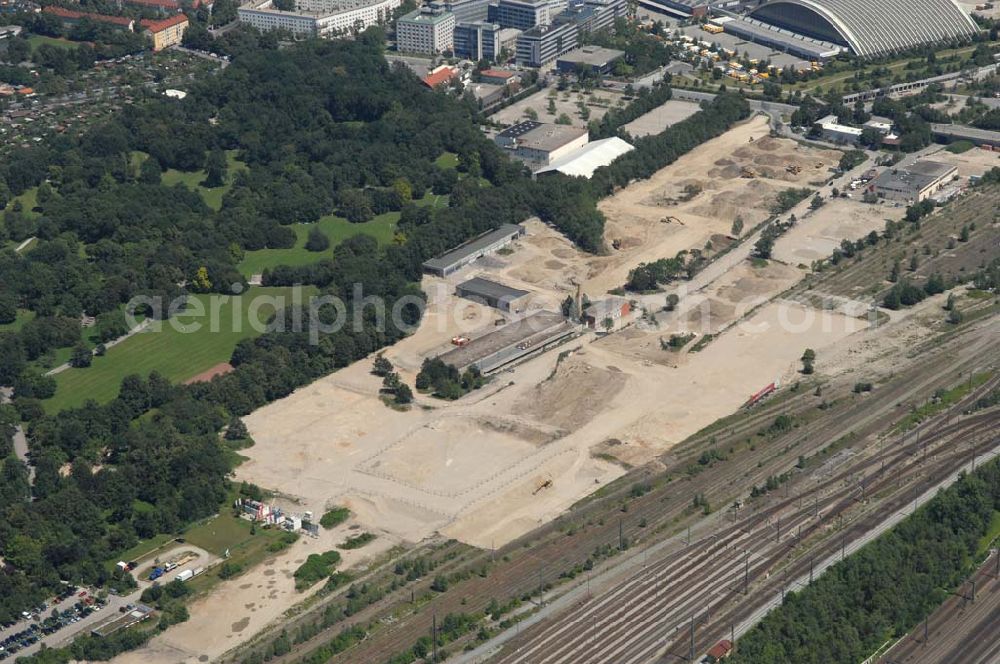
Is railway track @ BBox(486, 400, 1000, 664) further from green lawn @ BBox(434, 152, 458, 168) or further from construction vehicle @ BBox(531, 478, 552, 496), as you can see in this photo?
green lawn @ BBox(434, 152, 458, 168)

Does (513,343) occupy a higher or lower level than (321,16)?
lower

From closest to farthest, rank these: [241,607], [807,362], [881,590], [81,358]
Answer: [881,590], [241,607], [807,362], [81,358]

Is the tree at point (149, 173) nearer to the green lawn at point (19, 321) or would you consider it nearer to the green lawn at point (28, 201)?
the green lawn at point (28, 201)

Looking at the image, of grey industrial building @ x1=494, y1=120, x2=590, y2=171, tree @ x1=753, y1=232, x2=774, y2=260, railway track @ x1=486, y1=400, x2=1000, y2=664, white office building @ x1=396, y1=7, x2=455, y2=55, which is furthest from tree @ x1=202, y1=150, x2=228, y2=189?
railway track @ x1=486, y1=400, x2=1000, y2=664

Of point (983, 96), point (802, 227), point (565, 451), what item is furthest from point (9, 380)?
point (983, 96)

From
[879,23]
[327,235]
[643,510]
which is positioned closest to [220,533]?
[643,510]

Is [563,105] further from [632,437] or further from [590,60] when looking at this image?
[632,437]

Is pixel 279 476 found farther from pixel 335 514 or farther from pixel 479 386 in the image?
pixel 479 386
